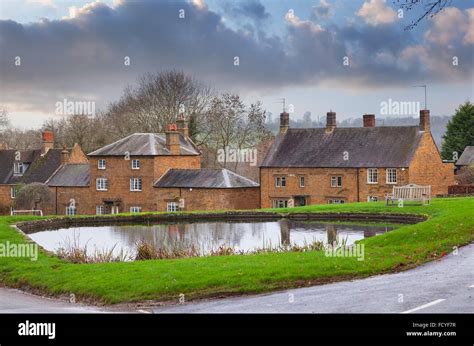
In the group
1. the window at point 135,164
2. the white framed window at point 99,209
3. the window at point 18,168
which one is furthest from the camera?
the window at point 18,168

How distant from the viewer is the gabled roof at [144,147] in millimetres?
72875

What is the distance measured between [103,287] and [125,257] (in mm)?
6906

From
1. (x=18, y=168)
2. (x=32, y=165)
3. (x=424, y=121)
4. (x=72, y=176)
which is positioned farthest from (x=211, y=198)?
(x=18, y=168)

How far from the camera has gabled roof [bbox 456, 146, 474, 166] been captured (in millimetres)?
A: 90000

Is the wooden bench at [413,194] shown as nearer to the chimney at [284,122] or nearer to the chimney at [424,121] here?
the chimney at [424,121]

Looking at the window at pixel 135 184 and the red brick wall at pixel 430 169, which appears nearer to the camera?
the red brick wall at pixel 430 169

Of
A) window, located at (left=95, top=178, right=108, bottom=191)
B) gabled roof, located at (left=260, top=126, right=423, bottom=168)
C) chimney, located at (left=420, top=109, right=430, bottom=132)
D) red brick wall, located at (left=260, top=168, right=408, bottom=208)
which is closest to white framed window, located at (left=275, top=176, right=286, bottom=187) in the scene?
red brick wall, located at (left=260, top=168, right=408, bottom=208)

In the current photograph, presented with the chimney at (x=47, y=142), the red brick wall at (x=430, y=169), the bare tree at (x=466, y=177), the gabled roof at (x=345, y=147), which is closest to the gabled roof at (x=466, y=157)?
the bare tree at (x=466, y=177)

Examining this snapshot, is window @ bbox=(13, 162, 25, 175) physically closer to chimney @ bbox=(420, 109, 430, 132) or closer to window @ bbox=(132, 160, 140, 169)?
window @ bbox=(132, 160, 140, 169)

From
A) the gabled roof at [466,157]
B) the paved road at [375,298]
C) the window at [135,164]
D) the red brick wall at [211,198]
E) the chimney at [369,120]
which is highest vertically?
the chimney at [369,120]

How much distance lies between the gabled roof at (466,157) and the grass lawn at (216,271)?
216 ft
